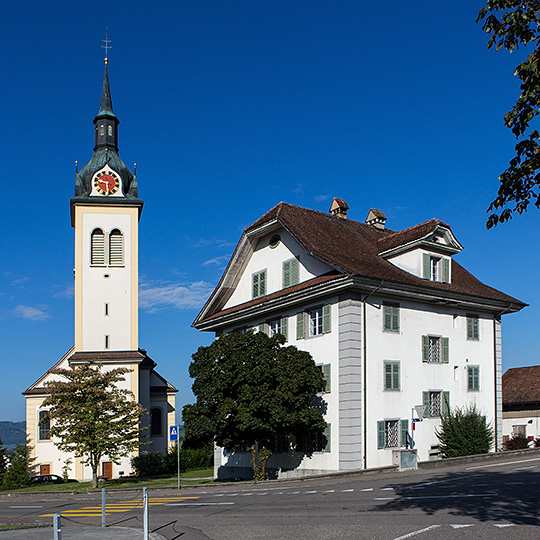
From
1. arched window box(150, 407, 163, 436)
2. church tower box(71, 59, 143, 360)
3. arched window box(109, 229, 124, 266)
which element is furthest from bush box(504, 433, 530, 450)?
arched window box(150, 407, 163, 436)

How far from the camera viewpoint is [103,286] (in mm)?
50375

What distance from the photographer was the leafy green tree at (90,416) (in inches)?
1310

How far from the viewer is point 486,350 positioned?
33.4 meters

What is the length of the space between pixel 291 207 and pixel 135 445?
44.7ft

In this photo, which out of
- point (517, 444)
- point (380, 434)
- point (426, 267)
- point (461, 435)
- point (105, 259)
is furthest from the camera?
point (105, 259)

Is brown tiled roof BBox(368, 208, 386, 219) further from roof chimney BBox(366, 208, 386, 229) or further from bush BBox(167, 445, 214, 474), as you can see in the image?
bush BBox(167, 445, 214, 474)

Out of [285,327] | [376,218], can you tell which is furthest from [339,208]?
[285,327]

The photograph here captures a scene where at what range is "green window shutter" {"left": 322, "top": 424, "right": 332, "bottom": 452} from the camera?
27.8m

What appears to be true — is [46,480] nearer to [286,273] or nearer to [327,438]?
[286,273]

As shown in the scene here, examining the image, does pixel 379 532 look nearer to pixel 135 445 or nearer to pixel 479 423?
pixel 479 423

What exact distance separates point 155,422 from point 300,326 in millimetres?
30528

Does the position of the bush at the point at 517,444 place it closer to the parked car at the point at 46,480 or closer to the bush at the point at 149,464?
the bush at the point at 149,464

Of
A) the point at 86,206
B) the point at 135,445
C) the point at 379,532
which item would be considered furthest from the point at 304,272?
the point at 86,206

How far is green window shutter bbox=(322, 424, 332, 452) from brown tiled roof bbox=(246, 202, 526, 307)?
20.5 ft
